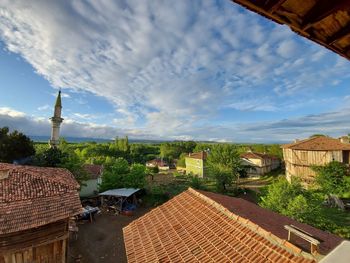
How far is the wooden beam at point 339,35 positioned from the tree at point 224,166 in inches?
1392

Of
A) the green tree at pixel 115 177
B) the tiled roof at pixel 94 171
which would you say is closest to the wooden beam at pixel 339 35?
the green tree at pixel 115 177

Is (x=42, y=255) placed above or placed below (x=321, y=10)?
below

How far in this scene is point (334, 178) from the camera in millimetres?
34375

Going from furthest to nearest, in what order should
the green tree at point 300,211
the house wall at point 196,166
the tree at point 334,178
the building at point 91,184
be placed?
the house wall at point 196,166 → the building at point 91,184 → the tree at point 334,178 → the green tree at point 300,211

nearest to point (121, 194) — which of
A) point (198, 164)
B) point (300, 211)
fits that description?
point (300, 211)

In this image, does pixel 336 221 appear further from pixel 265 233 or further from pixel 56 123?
pixel 56 123

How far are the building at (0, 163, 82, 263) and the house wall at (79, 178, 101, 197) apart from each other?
20.3 meters

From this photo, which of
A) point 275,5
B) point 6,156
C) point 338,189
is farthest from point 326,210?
point 6,156

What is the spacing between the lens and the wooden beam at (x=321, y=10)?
227 cm

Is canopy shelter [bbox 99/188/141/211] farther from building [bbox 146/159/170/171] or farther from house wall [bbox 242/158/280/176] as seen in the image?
building [bbox 146/159/170/171]

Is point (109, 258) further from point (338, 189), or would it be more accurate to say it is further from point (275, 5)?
point (338, 189)

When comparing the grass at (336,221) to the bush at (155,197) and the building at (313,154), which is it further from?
the bush at (155,197)

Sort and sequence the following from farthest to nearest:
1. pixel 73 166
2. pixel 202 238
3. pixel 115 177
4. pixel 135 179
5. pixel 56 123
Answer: pixel 56 123 → pixel 115 177 → pixel 135 179 → pixel 73 166 → pixel 202 238

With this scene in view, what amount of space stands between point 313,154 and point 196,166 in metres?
30.0
